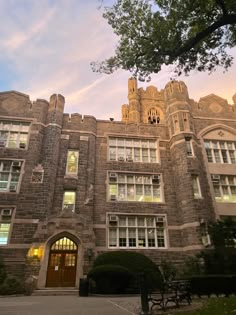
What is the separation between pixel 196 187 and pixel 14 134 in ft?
48.8

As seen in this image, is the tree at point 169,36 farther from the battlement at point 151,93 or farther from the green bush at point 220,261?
the battlement at point 151,93

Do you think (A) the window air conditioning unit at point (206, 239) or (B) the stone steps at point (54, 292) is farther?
(A) the window air conditioning unit at point (206, 239)

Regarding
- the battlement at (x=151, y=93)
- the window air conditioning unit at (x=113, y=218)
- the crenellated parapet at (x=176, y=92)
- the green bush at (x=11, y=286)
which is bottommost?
the green bush at (x=11, y=286)

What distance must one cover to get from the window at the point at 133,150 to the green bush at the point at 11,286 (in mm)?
11014

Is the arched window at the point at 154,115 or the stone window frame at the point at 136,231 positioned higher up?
the arched window at the point at 154,115

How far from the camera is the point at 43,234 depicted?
1579 cm

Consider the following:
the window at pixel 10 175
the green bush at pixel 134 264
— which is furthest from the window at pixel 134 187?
the window at pixel 10 175

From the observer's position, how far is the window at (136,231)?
17.8 m

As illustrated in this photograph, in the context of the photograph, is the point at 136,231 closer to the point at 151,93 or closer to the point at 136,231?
the point at 136,231

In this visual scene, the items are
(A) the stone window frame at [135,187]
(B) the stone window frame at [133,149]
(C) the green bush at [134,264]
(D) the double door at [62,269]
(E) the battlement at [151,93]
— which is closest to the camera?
(C) the green bush at [134,264]

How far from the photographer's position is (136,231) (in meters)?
18.3

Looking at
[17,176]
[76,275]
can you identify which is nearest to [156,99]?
[17,176]

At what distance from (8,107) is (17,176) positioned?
245 inches

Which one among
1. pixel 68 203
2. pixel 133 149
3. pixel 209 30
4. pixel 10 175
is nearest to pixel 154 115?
pixel 133 149
